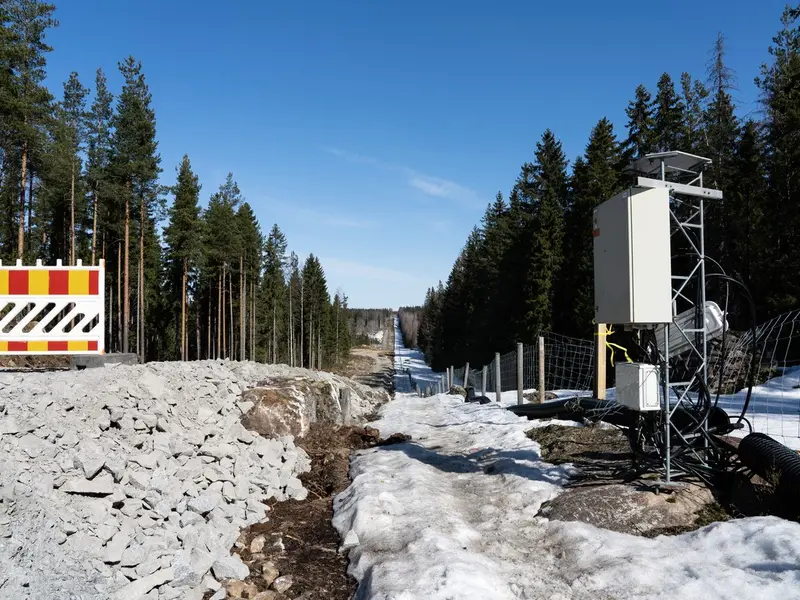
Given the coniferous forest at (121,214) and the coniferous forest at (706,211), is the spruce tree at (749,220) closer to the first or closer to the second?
the coniferous forest at (706,211)

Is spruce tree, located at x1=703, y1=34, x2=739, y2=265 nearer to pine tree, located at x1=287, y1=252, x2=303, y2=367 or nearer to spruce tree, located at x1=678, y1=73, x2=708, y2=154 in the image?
spruce tree, located at x1=678, y1=73, x2=708, y2=154

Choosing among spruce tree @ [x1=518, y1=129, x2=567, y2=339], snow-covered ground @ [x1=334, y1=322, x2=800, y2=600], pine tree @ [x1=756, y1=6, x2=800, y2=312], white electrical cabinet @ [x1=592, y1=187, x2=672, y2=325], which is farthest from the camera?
spruce tree @ [x1=518, y1=129, x2=567, y2=339]

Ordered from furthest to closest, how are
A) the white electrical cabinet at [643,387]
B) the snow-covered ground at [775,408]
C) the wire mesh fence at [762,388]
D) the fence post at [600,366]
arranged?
the fence post at [600,366]
the snow-covered ground at [775,408]
the wire mesh fence at [762,388]
the white electrical cabinet at [643,387]

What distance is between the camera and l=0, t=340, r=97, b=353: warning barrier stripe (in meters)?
8.50

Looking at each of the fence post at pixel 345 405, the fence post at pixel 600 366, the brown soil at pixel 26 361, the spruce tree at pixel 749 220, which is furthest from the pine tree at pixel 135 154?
the spruce tree at pixel 749 220

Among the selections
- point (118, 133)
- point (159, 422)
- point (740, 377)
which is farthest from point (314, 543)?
point (118, 133)

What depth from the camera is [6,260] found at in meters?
27.2

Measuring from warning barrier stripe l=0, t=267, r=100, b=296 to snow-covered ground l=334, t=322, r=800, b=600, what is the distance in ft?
18.9

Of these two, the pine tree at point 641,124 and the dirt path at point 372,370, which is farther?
the dirt path at point 372,370

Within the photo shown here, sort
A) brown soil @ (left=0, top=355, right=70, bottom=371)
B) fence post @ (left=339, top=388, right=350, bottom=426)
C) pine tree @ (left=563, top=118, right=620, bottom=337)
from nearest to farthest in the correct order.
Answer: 1. fence post @ (left=339, top=388, right=350, bottom=426)
2. brown soil @ (left=0, top=355, right=70, bottom=371)
3. pine tree @ (left=563, top=118, right=620, bottom=337)

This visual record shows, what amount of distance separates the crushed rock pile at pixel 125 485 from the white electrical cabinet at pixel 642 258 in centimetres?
478

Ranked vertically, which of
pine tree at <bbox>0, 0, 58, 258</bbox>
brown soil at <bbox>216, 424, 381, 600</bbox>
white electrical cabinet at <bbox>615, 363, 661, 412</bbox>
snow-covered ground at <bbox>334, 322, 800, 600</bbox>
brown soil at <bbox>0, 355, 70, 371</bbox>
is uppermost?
pine tree at <bbox>0, 0, 58, 258</bbox>

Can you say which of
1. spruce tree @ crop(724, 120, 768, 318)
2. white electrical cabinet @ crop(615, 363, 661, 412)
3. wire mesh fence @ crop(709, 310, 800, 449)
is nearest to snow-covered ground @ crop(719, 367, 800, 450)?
wire mesh fence @ crop(709, 310, 800, 449)

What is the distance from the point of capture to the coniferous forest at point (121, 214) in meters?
26.7
